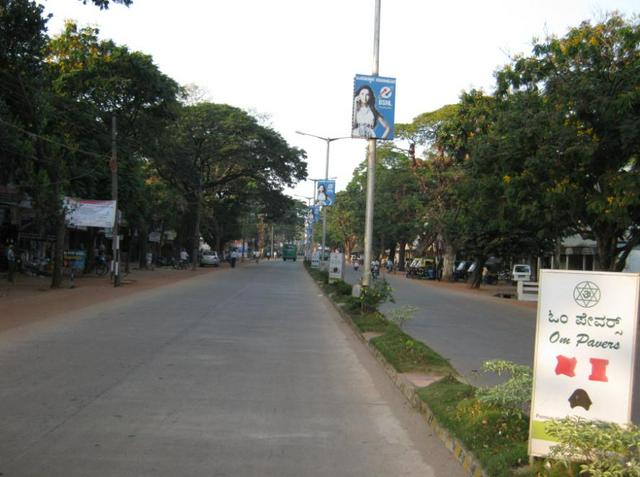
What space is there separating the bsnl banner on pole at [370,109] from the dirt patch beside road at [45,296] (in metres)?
8.81

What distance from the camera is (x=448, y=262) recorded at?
49656mm

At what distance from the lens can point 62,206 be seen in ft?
80.8

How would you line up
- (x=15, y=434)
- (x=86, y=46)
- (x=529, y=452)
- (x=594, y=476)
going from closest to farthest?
(x=594, y=476) → (x=529, y=452) → (x=15, y=434) → (x=86, y=46)

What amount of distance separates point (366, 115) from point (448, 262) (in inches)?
1351

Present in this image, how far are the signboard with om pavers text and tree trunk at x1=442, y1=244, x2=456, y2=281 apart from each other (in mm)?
43341

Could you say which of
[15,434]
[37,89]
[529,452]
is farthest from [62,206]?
[529,452]

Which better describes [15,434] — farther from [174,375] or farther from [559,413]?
[559,413]

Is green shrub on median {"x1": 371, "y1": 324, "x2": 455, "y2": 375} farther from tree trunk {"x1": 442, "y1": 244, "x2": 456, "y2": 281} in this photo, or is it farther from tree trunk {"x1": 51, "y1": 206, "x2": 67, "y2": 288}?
tree trunk {"x1": 442, "y1": 244, "x2": 456, "y2": 281}

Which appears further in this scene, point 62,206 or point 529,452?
point 62,206

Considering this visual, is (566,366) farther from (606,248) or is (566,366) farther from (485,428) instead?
(606,248)

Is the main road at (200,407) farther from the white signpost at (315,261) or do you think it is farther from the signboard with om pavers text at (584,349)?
the white signpost at (315,261)

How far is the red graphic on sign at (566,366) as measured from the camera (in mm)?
4891

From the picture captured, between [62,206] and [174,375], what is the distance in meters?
17.3

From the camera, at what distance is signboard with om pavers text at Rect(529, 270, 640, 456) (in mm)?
4699
